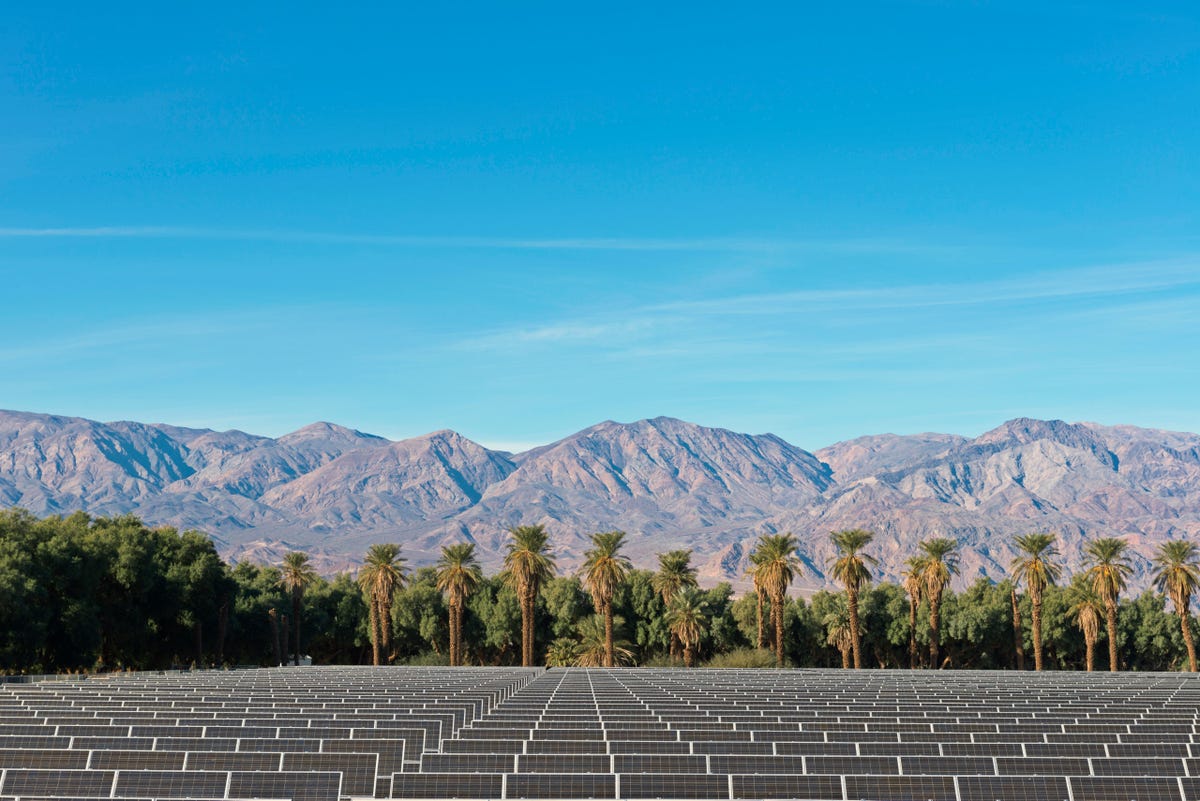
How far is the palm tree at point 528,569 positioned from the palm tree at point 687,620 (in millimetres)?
11141

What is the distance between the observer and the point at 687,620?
88.0 m

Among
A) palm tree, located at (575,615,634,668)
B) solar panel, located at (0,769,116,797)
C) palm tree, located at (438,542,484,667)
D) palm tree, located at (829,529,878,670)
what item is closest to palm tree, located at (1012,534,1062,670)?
palm tree, located at (829,529,878,670)

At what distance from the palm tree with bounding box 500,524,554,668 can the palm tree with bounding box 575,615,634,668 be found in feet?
24.9

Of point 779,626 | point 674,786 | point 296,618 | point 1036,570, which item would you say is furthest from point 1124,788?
point 296,618

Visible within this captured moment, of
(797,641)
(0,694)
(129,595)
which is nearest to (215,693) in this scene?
(0,694)

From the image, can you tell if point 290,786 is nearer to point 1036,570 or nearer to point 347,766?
point 347,766

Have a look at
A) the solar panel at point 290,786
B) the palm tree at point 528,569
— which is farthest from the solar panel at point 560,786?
the palm tree at point 528,569

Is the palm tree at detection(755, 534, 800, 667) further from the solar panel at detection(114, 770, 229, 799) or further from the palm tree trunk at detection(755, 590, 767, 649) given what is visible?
the solar panel at detection(114, 770, 229, 799)

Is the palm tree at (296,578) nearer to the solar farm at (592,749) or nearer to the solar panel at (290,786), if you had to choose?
the solar farm at (592,749)

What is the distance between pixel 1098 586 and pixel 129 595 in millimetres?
65729

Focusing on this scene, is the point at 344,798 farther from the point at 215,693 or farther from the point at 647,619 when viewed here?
the point at 647,619

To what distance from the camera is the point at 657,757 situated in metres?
14.0

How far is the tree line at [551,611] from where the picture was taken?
67812 mm

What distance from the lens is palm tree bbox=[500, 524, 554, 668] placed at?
3268 inches
